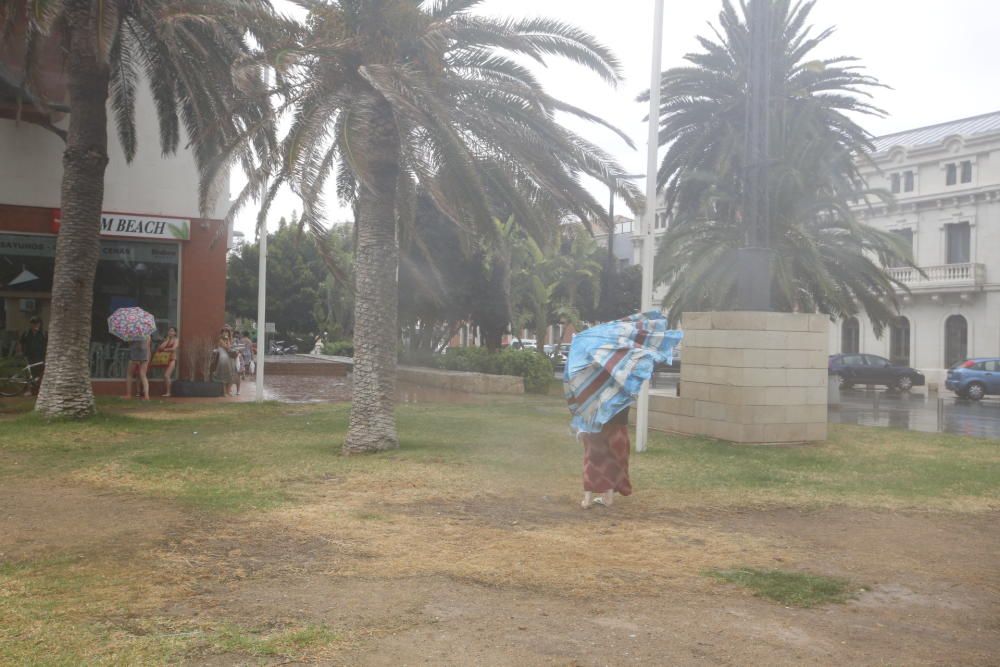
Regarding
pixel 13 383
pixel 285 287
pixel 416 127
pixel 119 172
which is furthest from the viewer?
pixel 285 287

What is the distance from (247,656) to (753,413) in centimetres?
941

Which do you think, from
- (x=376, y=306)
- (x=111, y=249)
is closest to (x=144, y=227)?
(x=111, y=249)

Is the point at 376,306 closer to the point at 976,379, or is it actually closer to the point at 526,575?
the point at 526,575

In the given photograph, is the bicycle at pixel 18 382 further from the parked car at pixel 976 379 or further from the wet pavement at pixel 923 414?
the parked car at pixel 976 379

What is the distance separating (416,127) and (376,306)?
2209 millimetres

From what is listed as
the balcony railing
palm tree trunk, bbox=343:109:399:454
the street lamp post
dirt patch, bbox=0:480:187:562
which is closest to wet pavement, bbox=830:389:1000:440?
the street lamp post

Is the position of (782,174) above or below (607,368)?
above

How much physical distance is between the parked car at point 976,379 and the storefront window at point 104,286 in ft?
77.9

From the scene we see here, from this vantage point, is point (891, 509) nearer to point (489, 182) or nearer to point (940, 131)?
point (489, 182)

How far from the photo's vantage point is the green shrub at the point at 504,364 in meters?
24.1

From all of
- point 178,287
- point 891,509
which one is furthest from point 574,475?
point 178,287

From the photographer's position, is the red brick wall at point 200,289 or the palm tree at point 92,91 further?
the red brick wall at point 200,289

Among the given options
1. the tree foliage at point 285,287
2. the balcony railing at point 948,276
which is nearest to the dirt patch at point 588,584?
the balcony railing at point 948,276

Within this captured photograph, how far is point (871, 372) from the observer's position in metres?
32.8
